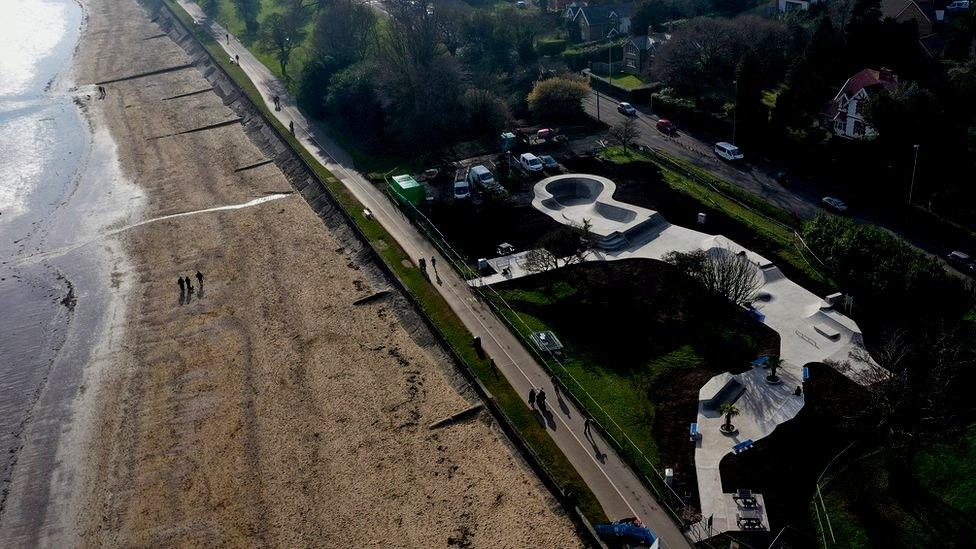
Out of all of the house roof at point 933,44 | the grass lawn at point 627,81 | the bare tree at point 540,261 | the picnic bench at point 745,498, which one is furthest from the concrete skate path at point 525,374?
the house roof at point 933,44

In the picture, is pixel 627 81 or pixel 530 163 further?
pixel 627 81

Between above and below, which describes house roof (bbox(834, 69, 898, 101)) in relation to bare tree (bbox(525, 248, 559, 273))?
above

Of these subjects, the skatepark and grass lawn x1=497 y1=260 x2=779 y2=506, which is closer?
the skatepark

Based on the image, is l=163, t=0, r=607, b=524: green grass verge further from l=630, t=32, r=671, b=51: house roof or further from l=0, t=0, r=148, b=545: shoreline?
l=630, t=32, r=671, b=51: house roof

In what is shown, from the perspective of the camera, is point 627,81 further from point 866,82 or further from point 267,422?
point 267,422

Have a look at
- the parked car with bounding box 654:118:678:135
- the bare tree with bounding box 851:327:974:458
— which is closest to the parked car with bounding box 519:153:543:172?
the parked car with bounding box 654:118:678:135

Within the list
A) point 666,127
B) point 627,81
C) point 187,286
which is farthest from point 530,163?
point 627,81

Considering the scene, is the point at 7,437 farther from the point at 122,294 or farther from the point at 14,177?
the point at 14,177
